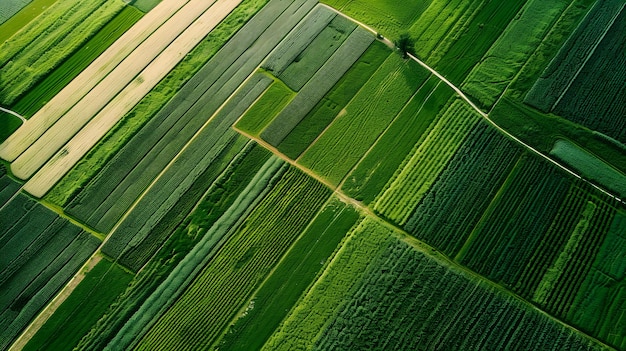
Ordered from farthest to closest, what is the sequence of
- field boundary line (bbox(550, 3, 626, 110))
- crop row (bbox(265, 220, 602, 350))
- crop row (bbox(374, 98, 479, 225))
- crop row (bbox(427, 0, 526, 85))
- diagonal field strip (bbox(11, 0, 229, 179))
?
crop row (bbox(427, 0, 526, 85)) → diagonal field strip (bbox(11, 0, 229, 179)) → field boundary line (bbox(550, 3, 626, 110)) → crop row (bbox(374, 98, 479, 225)) → crop row (bbox(265, 220, 602, 350))

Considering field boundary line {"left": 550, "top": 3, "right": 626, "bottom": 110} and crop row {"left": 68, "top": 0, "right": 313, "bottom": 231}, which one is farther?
field boundary line {"left": 550, "top": 3, "right": 626, "bottom": 110}

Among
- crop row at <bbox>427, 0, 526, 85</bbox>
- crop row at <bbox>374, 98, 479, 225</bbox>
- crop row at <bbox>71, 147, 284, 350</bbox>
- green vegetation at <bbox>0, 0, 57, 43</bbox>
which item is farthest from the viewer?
green vegetation at <bbox>0, 0, 57, 43</bbox>

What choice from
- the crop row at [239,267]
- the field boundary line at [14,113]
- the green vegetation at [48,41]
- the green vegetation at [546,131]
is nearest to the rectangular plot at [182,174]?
the crop row at [239,267]

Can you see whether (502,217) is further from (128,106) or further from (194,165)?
(128,106)

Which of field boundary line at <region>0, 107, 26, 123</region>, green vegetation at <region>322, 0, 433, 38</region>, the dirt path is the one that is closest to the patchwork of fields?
the dirt path

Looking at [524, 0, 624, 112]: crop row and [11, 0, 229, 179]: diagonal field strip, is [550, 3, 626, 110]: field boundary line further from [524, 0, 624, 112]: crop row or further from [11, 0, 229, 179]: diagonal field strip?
[11, 0, 229, 179]: diagonal field strip

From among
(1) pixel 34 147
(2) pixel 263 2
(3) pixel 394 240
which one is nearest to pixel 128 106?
(1) pixel 34 147

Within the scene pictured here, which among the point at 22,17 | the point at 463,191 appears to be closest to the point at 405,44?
the point at 463,191

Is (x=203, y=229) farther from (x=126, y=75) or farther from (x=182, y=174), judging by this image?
(x=126, y=75)
